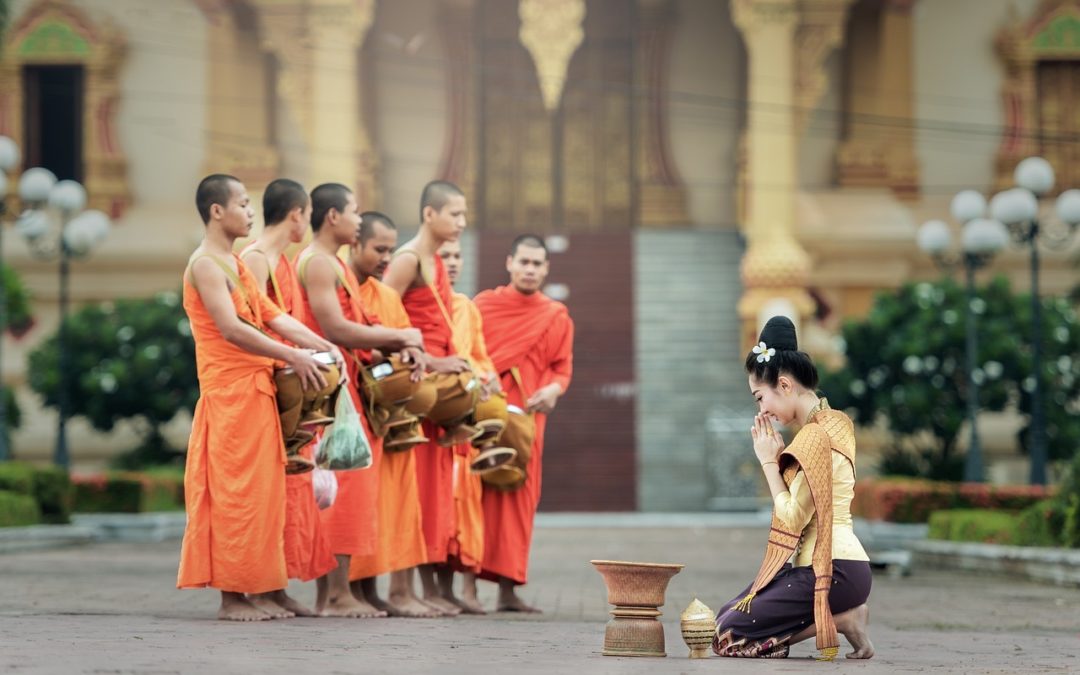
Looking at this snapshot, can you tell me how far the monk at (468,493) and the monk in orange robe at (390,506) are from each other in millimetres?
354

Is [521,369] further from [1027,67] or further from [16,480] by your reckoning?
[1027,67]

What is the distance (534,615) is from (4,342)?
1794cm

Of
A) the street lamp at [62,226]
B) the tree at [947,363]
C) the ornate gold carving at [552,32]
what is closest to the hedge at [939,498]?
the tree at [947,363]

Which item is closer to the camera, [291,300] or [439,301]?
[291,300]

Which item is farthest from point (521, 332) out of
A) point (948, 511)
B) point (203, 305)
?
point (948, 511)

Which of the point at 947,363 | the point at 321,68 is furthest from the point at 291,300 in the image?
the point at 321,68

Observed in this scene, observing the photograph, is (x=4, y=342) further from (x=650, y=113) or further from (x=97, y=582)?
(x=97, y=582)

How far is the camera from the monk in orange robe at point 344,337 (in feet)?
27.5

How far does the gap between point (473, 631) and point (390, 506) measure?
3.95ft

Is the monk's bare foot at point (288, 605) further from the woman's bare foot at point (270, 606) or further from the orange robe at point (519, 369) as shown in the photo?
the orange robe at point (519, 369)

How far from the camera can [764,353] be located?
6.71 m

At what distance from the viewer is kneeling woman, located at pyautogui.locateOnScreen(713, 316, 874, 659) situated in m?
6.55

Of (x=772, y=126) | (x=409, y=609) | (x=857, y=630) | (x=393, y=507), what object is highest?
(x=772, y=126)

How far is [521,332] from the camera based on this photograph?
996 cm
